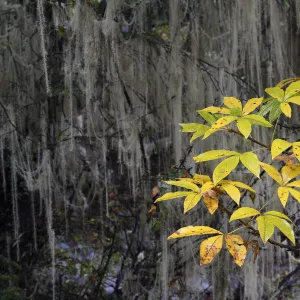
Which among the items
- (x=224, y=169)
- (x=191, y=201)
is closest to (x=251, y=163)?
(x=224, y=169)

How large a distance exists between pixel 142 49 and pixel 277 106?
1447 millimetres

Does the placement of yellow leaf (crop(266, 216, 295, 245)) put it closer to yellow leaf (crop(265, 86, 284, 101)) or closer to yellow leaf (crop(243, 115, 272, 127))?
yellow leaf (crop(243, 115, 272, 127))

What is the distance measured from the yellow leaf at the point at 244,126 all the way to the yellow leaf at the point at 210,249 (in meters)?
0.24

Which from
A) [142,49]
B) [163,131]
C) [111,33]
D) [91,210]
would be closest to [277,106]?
[111,33]

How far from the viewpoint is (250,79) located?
251cm

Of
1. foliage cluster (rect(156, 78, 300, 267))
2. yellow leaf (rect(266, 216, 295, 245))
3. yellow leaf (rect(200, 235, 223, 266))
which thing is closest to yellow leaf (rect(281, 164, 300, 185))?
foliage cluster (rect(156, 78, 300, 267))

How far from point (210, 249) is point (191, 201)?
0.12m

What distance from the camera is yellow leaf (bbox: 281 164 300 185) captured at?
36.8 inches

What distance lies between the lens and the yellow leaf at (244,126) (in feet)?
2.94

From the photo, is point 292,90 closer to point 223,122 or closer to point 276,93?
point 276,93

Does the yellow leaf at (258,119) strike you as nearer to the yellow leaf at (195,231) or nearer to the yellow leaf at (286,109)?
the yellow leaf at (286,109)

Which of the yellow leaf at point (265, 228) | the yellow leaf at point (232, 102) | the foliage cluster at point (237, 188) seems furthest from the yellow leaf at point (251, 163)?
the yellow leaf at point (232, 102)

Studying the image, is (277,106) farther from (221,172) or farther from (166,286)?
(166,286)

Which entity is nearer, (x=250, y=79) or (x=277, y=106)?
(x=277, y=106)
